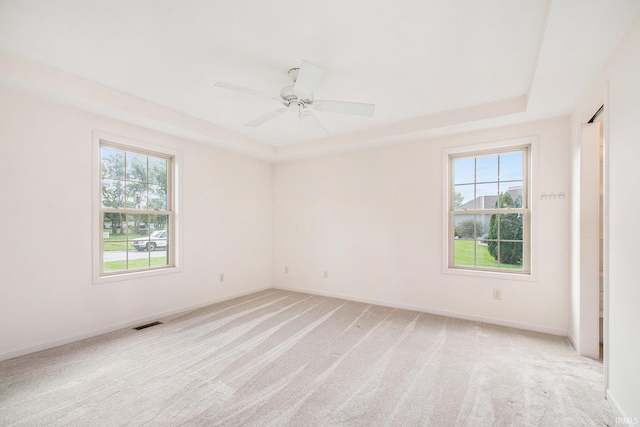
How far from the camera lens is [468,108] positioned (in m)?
3.23

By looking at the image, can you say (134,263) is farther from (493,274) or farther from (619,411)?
(619,411)

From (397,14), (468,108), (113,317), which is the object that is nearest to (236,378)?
(113,317)

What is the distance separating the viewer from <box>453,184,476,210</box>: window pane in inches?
147

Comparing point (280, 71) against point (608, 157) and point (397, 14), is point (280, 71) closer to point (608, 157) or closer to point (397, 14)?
point (397, 14)

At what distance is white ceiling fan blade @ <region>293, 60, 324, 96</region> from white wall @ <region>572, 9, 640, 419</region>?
6.00 feet

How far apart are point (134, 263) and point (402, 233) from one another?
3542mm

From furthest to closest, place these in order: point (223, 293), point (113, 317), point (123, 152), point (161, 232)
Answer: point (223, 293) < point (161, 232) < point (123, 152) < point (113, 317)

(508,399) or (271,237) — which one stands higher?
(271,237)

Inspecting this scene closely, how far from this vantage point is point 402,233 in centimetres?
405

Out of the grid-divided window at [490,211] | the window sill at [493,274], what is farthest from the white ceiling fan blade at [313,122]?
the window sill at [493,274]

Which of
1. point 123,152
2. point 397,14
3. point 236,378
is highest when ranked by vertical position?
point 397,14

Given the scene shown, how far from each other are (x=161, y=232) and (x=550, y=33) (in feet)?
14.2

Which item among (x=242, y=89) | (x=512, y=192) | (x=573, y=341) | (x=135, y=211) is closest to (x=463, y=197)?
(x=512, y=192)

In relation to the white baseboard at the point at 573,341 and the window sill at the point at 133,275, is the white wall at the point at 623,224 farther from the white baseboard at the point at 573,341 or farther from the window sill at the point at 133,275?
the window sill at the point at 133,275
